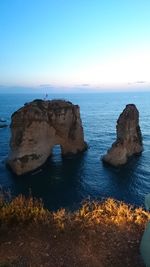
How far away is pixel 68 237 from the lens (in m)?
13.0

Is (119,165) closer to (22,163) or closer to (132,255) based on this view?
(22,163)

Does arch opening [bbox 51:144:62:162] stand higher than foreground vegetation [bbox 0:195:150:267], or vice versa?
foreground vegetation [bbox 0:195:150:267]

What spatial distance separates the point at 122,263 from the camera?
37.9 feet

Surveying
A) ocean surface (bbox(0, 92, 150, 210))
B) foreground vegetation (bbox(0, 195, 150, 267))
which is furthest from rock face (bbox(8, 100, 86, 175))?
foreground vegetation (bbox(0, 195, 150, 267))

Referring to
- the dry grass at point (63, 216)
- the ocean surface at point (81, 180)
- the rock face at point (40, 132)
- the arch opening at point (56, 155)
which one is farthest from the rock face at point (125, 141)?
the dry grass at point (63, 216)

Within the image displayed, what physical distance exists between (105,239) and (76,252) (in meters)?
1.51

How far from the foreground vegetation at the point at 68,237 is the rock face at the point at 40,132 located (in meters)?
46.4

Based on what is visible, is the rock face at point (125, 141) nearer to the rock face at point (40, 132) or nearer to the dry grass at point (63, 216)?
the rock face at point (40, 132)

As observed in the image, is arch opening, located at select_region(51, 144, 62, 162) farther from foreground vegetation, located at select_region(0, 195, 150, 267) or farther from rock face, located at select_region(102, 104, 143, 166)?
foreground vegetation, located at select_region(0, 195, 150, 267)

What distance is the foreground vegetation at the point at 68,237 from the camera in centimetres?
1167

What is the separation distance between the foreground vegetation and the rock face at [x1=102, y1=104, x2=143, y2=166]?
49876mm

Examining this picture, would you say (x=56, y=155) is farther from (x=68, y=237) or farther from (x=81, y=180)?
(x=68, y=237)

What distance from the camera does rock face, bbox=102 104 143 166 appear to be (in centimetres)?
6500

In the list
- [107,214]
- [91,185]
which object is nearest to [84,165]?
[91,185]
